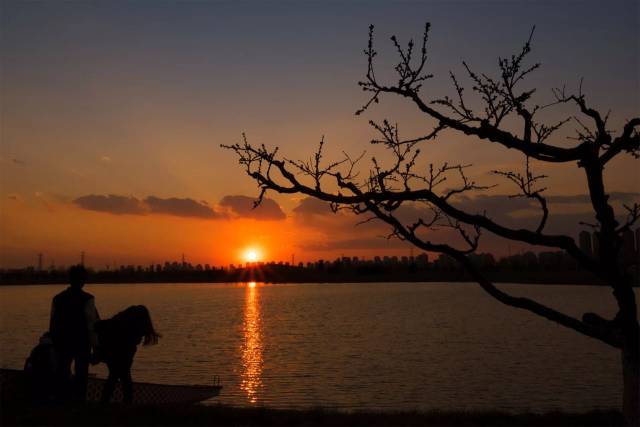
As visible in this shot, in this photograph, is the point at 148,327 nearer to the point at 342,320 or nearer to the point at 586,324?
the point at 586,324

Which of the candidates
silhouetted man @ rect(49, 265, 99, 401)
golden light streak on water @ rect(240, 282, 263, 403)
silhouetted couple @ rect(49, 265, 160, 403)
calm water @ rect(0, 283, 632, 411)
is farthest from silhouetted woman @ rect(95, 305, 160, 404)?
golden light streak on water @ rect(240, 282, 263, 403)

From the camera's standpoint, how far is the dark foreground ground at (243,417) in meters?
10.5

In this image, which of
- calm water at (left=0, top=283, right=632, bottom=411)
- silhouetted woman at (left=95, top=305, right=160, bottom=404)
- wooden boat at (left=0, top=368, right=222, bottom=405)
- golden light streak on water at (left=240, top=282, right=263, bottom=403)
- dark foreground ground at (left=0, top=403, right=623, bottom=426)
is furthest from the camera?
golden light streak on water at (left=240, top=282, right=263, bottom=403)

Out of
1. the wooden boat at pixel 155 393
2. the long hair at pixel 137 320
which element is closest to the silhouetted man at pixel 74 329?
the long hair at pixel 137 320

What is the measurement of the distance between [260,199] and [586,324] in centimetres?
A: 583

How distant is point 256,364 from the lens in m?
31.6

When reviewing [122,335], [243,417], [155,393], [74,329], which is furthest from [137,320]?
[155,393]

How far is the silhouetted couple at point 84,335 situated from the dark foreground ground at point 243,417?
615mm

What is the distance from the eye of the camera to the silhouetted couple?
11156 millimetres

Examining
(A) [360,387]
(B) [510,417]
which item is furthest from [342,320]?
(B) [510,417]

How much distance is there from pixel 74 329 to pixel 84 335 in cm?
21

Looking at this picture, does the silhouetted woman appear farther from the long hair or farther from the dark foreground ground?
the dark foreground ground

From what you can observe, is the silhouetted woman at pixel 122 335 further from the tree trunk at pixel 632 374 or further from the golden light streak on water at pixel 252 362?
the golden light streak on water at pixel 252 362

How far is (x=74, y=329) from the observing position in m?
11.3
